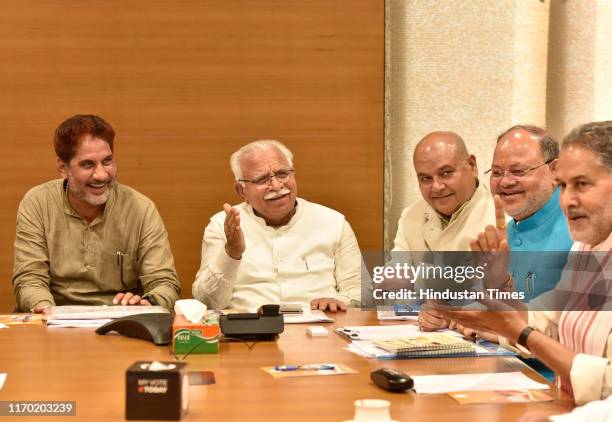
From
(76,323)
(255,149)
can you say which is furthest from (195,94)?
(76,323)

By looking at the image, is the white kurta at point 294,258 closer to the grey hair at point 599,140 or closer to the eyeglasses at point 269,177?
the eyeglasses at point 269,177

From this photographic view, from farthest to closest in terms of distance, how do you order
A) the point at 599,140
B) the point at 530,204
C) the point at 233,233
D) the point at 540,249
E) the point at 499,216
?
the point at 233,233 < the point at 530,204 < the point at 540,249 < the point at 499,216 < the point at 599,140

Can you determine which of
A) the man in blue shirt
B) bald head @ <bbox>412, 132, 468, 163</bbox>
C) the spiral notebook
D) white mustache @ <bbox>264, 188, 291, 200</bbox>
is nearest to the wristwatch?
the spiral notebook

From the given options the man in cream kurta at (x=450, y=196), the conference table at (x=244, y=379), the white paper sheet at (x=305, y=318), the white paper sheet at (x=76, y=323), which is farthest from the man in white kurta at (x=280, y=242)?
the conference table at (x=244, y=379)

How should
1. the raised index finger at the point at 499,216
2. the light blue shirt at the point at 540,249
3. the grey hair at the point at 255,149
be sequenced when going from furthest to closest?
1. the grey hair at the point at 255,149
2. the light blue shirt at the point at 540,249
3. the raised index finger at the point at 499,216

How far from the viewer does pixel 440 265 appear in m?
3.63

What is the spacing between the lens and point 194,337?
2.30m

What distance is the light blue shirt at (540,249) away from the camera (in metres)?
3.07

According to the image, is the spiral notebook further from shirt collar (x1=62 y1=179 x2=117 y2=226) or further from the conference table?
shirt collar (x1=62 y1=179 x2=117 y2=226)

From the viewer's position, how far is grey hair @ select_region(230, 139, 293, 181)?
3949 mm

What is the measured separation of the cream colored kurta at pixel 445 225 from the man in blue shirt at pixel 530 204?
244 millimetres

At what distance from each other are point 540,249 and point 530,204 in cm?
20

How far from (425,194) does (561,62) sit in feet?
4.37

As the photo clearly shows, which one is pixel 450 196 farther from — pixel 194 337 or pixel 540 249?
pixel 194 337
